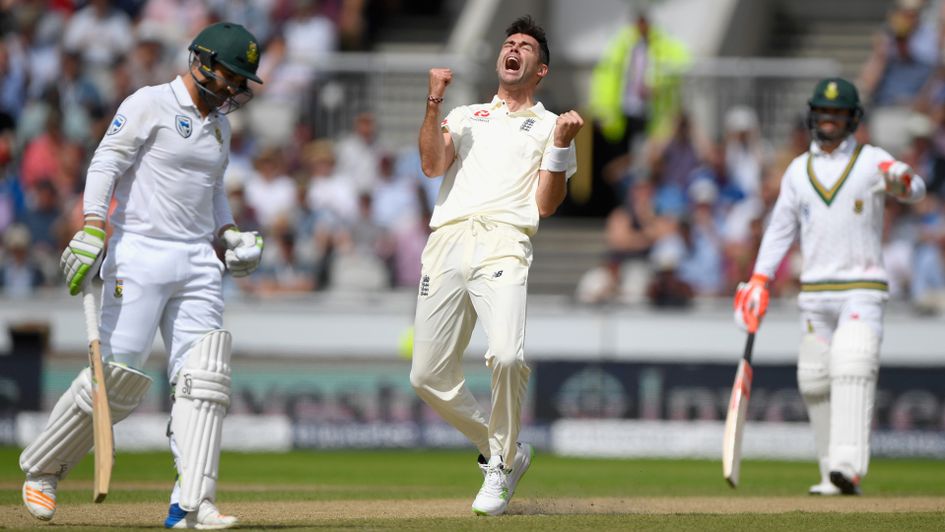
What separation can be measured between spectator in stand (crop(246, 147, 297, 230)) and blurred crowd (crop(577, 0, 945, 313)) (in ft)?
9.88

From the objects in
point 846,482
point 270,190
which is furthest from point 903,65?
point 846,482

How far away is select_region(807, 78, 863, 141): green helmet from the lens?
370 inches

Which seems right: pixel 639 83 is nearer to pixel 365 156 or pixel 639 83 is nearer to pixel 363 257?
pixel 365 156

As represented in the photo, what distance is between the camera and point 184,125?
22.7ft

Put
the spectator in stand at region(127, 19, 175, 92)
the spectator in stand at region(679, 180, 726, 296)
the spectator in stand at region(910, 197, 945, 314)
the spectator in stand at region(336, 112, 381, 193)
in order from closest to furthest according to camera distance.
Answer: the spectator in stand at region(910, 197, 945, 314), the spectator in stand at region(679, 180, 726, 296), the spectator in stand at region(336, 112, 381, 193), the spectator in stand at region(127, 19, 175, 92)

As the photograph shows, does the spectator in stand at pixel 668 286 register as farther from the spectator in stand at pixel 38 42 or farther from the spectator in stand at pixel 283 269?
the spectator in stand at pixel 38 42

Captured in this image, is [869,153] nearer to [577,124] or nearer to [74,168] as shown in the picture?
[577,124]

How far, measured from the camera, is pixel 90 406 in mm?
6836

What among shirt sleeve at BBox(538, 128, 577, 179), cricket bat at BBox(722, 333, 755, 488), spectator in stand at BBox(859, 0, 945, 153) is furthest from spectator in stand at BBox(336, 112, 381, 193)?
shirt sleeve at BBox(538, 128, 577, 179)

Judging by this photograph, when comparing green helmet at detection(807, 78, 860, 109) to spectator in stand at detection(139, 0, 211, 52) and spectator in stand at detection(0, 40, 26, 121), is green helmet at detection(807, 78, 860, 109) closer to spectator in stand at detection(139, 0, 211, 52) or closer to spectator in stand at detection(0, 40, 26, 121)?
spectator in stand at detection(139, 0, 211, 52)

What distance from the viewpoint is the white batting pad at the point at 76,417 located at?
682 cm

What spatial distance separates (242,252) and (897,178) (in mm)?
3857

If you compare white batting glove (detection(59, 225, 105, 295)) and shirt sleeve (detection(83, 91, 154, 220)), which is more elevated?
shirt sleeve (detection(83, 91, 154, 220))

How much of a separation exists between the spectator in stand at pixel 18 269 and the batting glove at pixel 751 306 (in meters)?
8.38
